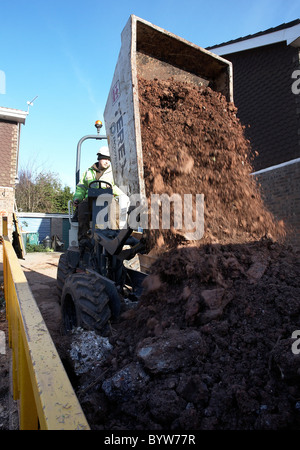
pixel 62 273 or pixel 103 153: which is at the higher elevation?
pixel 103 153

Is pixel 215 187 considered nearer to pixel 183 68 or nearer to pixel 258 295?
pixel 258 295

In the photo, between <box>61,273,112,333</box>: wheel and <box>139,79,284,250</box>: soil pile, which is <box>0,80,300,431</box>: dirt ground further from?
<box>61,273,112,333</box>: wheel

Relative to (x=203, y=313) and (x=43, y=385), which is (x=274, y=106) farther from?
(x=43, y=385)

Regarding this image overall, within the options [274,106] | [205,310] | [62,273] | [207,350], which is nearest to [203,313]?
[205,310]

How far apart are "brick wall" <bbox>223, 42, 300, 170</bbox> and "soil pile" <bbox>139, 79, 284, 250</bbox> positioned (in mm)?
5748

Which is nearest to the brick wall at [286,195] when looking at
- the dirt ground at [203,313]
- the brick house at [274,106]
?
the brick house at [274,106]

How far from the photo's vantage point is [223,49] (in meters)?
10.7

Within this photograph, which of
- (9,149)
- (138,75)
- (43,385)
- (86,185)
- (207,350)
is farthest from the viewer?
(9,149)

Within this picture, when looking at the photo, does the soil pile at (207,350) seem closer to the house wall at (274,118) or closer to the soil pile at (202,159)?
the soil pile at (202,159)

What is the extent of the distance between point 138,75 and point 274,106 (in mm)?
7172

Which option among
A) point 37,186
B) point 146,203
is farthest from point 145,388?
point 37,186

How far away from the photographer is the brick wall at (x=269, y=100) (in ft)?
29.1

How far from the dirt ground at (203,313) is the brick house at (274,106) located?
5.03 metres

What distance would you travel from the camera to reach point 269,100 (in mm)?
9531
